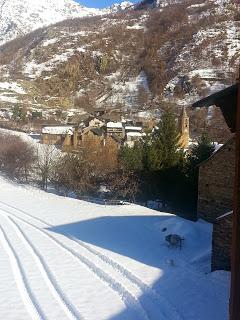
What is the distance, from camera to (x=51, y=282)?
12141 millimetres

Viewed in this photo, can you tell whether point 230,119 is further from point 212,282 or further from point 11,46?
point 11,46

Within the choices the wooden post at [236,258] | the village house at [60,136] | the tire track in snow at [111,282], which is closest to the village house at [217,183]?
the tire track in snow at [111,282]

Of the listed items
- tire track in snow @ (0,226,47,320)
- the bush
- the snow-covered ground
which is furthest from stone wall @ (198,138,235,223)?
the bush

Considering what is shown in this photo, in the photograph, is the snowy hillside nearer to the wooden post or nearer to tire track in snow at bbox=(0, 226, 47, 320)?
tire track in snow at bbox=(0, 226, 47, 320)

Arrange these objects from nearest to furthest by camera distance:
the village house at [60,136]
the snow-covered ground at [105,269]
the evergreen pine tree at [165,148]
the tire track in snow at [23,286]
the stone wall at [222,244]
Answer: the tire track in snow at [23,286]
the snow-covered ground at [105,269]
the stone wall at [222,244]
the evergreen pine tree at [165,148]
the village house at [60,136]

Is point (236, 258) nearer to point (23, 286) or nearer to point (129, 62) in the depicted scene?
point (23, 286)

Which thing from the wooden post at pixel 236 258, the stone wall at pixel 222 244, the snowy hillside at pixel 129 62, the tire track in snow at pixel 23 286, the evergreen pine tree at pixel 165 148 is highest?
the snowy hillside at pixel 129 62

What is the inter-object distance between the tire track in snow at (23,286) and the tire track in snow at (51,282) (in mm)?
485

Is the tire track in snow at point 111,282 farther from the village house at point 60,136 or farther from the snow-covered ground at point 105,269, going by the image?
the village house at point 60,136

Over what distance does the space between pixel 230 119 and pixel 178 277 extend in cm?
628

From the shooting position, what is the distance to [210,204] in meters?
20.0

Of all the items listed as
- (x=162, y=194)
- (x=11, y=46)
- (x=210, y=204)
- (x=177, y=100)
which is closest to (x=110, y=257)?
(x=210, y=204)

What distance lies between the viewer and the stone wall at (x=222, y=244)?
13.0 metres

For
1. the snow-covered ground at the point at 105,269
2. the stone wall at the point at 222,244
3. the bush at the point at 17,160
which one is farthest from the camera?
the bush at the point at 17,160
